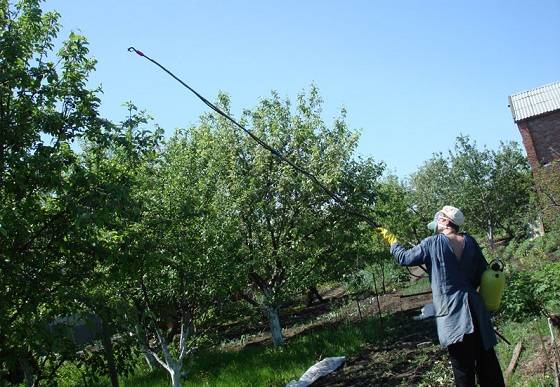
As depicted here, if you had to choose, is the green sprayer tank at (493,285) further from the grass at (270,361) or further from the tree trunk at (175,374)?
the tree trunk at (175,374)

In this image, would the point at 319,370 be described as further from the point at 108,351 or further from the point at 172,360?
the point at 108,351

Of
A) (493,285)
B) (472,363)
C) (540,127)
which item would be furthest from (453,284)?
(540,127)

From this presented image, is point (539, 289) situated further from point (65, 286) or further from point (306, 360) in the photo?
point (65, 286)

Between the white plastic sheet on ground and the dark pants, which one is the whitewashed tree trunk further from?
the dark pants

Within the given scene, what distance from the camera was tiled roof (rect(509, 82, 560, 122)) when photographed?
27.3m

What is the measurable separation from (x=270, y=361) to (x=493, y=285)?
23.1 ft

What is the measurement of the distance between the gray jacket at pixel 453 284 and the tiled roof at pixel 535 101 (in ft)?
82.9

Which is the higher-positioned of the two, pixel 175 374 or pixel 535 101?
pixel 535 101

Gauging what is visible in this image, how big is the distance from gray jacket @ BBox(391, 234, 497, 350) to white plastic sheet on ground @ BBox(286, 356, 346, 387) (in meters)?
4.74

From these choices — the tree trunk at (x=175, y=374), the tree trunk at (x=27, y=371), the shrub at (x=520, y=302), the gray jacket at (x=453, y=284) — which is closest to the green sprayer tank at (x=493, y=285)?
the gray jacket at (x=453, y=284)

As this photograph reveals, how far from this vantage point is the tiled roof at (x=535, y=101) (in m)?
27.3

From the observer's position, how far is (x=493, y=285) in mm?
4477

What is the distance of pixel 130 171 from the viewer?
6.73 metres

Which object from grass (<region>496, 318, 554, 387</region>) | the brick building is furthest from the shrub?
the brick building
